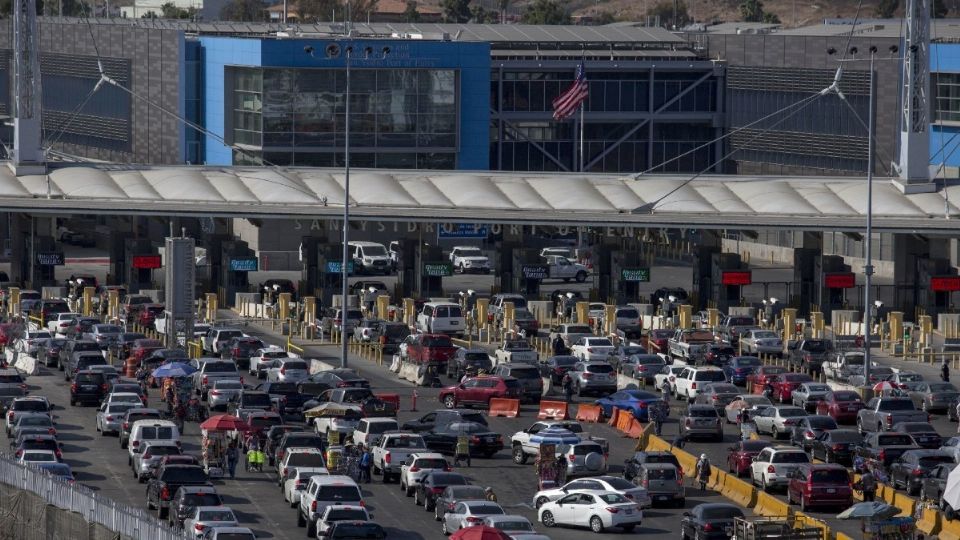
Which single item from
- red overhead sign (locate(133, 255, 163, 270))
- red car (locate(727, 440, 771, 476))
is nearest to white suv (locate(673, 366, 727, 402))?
red car (locate(727, 440, 771, 476))

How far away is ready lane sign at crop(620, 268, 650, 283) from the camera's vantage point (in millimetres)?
90875

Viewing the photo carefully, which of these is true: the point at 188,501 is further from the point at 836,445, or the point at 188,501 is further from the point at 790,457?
the point at 836,445

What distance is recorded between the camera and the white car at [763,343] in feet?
250

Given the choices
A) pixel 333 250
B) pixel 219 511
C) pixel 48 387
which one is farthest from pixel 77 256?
pixel 219 511

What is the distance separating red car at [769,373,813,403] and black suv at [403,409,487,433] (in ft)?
38.7

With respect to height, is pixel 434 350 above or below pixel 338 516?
above

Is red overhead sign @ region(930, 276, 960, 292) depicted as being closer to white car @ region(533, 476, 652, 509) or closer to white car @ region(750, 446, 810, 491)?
white car @ region(750, 446, 810, 491)

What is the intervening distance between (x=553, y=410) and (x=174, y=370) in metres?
11.6

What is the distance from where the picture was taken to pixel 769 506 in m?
49.3

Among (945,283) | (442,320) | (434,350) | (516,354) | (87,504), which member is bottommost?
(87,504)

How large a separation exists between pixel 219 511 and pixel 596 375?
83.5 feet

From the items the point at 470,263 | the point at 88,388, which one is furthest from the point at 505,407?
the point at 470,263

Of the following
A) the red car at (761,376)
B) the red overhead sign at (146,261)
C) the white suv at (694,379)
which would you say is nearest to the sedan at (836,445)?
the white suv at (694,379)

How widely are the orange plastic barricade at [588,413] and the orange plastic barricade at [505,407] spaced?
6.40 ft
